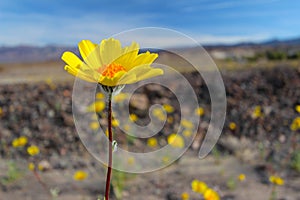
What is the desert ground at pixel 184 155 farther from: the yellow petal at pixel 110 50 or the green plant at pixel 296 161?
the yellow petal at pixel 110 50

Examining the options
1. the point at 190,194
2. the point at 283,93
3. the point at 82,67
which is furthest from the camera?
the point at 283,93

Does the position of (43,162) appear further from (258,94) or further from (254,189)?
(258,94)

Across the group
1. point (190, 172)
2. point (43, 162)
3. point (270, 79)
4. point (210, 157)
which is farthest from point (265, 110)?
point (43, 162)

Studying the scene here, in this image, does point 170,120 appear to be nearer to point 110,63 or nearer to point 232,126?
point 232,126

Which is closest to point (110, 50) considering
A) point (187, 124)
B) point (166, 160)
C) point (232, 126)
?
point (166, 160)

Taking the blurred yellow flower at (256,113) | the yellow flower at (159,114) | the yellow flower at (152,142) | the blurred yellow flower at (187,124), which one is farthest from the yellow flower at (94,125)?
the blurred yellow flower at (256,113)
